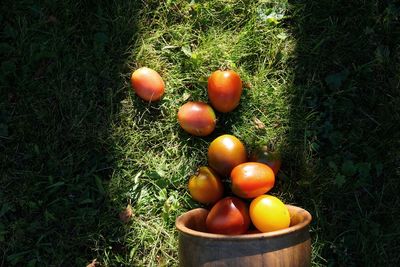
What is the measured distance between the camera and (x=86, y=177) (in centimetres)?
262

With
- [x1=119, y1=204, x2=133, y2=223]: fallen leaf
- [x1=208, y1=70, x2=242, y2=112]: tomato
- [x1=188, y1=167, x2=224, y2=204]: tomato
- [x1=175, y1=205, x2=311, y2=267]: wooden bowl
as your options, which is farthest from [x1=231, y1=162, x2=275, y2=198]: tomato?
[x1=119, y1=204, x2=133, y2=223]: fallen leaf

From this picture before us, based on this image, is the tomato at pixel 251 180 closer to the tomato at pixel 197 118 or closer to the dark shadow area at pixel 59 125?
the tomato at pixel 197 118

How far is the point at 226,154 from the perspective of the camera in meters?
2.43

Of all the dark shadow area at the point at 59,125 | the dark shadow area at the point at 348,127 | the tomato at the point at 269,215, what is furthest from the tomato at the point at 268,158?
the dark shadow area at the point at 59,125

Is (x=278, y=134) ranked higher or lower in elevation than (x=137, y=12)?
lower

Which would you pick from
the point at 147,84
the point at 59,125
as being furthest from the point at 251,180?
the point at 59,125

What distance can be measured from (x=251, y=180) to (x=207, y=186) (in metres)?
0.22

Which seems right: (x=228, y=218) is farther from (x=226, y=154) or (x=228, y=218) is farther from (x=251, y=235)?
(x=226, y=154)

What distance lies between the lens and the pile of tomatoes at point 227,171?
227 centimetres

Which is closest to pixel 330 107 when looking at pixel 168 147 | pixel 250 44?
pixel 250 44

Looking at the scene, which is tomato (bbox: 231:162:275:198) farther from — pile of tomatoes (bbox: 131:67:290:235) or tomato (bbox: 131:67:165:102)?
tomato (bbox: 131:67:165:102)

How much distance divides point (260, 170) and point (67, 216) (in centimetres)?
89

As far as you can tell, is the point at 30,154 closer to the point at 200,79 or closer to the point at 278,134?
the point at 200,79

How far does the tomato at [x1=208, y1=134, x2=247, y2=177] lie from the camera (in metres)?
2.43
